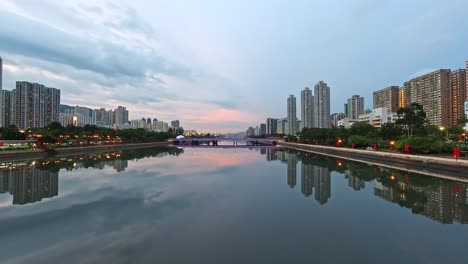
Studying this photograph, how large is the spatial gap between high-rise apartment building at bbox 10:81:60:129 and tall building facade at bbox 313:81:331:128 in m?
122

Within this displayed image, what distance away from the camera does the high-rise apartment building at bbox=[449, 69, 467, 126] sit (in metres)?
85.5

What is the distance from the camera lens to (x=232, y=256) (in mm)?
6320

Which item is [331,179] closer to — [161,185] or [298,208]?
[298,208]

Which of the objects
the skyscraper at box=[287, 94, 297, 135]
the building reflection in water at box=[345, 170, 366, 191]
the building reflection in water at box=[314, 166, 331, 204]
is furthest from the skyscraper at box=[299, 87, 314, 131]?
the building reflection in water at box=[314, 166, 331, 204]

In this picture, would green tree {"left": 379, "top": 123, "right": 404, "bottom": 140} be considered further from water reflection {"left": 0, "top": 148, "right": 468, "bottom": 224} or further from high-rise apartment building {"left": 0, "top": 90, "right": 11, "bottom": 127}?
high-rise apartment building {"left": 0, "top": 90, "right": 11, "bottom": 127}

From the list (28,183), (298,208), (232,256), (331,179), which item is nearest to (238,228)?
(232,256)

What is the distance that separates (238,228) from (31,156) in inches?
1497

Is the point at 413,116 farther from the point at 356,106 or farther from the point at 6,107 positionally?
the point at 6,107

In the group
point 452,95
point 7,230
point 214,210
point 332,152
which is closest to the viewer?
point 7,230

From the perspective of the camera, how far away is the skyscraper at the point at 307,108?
136 m

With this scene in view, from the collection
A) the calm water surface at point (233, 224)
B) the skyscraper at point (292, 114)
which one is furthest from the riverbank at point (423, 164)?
the skyscraper at point (292, 114)

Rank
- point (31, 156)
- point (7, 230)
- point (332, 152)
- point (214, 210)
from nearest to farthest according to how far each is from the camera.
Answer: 1. point (7, 230)
2. point (214, 210)
3. point (31, 156)
4. point (332, 152)

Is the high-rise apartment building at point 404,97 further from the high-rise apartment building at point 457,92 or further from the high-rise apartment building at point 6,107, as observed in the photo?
the high-rise apartment building at point 6,107

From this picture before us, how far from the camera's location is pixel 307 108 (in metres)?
136
